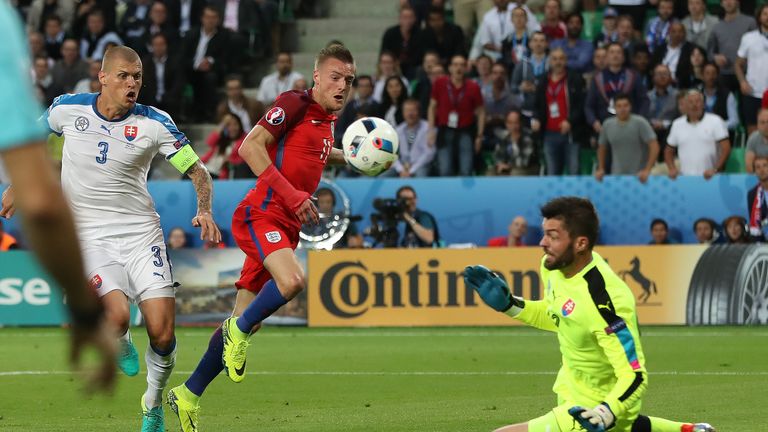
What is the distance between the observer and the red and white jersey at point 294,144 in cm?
849

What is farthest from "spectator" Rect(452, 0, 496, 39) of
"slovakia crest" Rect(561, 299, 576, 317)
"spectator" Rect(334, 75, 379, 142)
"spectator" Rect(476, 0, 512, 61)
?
"slovakia crest" Rect(561, 299, 576, 317)

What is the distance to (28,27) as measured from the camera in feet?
78.3

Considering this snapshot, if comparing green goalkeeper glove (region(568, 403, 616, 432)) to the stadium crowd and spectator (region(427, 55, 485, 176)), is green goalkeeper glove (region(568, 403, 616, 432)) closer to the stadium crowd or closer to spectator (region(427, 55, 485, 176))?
the stadium crowd

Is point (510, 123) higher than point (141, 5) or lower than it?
lower

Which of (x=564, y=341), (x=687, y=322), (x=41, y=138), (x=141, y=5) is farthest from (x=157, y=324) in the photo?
(x=141, y=5)

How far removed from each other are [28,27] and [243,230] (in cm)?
1671

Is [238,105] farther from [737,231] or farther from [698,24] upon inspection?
[737,231]

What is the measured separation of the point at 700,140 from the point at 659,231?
1544 mm

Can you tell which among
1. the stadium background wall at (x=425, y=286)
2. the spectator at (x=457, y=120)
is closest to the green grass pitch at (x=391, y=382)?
the stadium background wall at (x=425, y=286)

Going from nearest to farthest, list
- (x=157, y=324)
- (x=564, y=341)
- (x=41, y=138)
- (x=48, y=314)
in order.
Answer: (x=41, y=138)
(x=564, y=341)
(x=157, y=324)
(x=48, y=314)

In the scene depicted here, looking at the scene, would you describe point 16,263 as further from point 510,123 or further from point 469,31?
point 469,31

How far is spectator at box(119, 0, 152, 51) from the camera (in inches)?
886

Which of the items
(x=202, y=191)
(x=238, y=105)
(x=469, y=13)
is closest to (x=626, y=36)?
(x=469, y=13)

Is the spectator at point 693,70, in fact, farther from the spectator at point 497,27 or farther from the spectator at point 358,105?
the spectator at point 358,105
